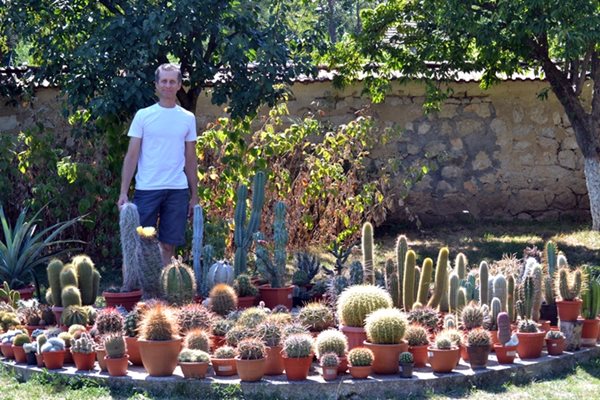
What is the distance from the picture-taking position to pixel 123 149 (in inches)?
401

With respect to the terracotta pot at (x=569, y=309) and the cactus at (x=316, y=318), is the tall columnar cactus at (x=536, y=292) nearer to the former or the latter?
the terracotta pot at (x=569, y=309)

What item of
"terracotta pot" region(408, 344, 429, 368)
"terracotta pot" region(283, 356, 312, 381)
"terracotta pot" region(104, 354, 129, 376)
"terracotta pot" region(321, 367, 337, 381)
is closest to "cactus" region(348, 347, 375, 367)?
"terracotta pot" region(321, 367, 337, 381)

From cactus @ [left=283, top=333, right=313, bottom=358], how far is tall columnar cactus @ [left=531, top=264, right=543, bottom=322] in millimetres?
1819

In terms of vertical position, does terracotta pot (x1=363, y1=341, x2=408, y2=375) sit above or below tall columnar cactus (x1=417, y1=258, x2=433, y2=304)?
below

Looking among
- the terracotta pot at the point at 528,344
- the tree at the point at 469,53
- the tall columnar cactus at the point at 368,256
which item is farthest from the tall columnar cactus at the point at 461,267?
the tree at the point at 469,53

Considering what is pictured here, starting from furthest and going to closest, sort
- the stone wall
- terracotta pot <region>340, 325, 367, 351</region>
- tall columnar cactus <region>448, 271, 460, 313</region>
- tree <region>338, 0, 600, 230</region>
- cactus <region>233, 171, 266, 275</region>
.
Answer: the stone wall < tree <region>338, 0, 600, 230</region> < cactus <region>233, 171, 266, 275</region> < tall columnar cactus <region>448, 271, 460, 313</region> < terracotta pot <region>340, 325, 367, 351</region>

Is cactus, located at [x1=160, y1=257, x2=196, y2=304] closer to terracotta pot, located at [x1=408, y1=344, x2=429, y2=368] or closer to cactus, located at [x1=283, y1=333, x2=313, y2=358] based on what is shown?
cactus, located at [x1=283, y1=333, x2=313, y2=358]

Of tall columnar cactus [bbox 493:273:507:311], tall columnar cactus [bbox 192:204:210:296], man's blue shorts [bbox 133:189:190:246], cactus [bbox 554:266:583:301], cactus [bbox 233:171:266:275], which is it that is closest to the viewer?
tall columnar cactus [bbox 493:273:507:311]

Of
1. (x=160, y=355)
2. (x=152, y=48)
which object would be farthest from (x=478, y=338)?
(x=152, y=48)

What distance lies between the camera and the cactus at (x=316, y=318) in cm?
682

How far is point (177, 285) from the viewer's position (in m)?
7.21

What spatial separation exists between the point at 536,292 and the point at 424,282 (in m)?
0.80

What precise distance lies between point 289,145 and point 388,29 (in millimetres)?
2691

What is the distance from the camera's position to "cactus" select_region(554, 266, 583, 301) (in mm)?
7121
